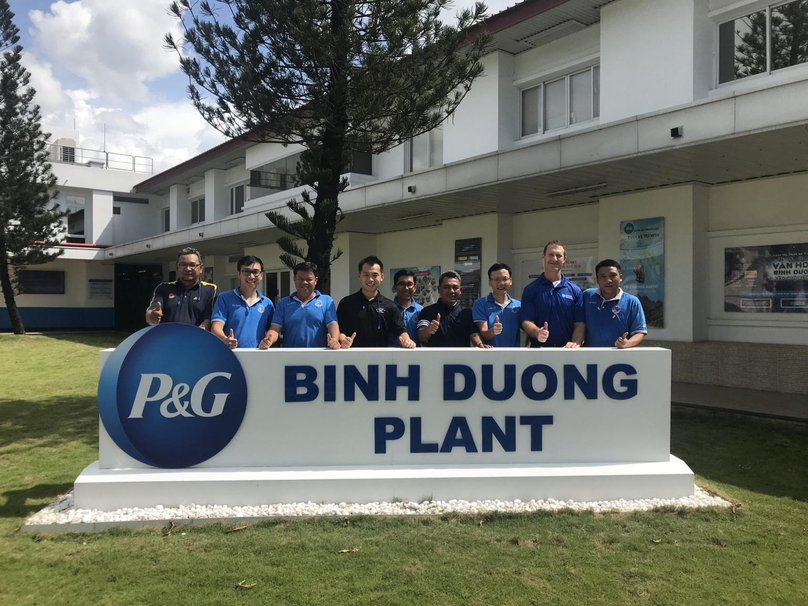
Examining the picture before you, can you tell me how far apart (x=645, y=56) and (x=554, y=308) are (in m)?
6.42

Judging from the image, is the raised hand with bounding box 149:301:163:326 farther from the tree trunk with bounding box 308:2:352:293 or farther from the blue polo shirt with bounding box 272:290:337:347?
the tree trunk with bounding box 308:2:352:293

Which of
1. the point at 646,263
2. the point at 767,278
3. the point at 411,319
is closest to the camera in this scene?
the point at 411,319

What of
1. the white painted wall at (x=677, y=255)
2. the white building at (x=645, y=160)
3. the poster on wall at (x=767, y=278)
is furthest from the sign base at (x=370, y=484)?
the poster on wall at (x=767, y=278)

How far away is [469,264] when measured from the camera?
40.3 feet

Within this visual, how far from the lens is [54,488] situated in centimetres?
467

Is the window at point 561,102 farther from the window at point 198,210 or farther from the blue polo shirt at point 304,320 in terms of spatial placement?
the window at point 198,210

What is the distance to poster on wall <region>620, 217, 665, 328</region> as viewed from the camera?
9.30 m

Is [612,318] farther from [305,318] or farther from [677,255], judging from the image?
[677,255]

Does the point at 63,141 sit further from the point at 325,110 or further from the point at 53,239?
the point at 325,110

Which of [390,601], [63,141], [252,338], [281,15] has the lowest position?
[390,601]

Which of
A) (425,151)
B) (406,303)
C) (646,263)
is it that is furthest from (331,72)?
(425,151)

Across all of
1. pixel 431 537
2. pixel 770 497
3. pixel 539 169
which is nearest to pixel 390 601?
pixel 431 537

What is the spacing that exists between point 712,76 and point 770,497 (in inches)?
268

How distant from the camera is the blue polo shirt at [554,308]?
491 cm
